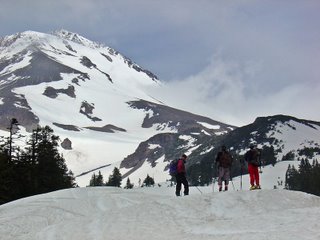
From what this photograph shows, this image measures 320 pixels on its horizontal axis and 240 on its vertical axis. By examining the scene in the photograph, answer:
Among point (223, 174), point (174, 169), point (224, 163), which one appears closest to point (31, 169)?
point (174, 169)

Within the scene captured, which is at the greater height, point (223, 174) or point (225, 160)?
point (225, 160)

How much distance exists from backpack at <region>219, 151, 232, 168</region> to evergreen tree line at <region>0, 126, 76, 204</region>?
29510 millimetres

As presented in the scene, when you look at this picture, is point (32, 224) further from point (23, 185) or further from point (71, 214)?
point (23, 185)

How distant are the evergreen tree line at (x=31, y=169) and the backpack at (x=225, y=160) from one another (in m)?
29.5

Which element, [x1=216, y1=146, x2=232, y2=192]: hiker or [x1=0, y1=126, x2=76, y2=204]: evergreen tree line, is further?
[x1=0, y1=126, x2=76, y2=204]: evergreen tree line

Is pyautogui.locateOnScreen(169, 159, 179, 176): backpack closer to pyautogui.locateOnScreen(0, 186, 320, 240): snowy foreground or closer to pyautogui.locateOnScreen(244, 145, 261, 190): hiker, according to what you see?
pyautogui.locateOnScreen(0, 186, 320, 240): snowy foreground

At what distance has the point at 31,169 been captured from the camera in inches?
2420

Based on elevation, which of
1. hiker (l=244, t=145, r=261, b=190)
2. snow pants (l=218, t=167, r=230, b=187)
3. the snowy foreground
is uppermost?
hiker (l=244, t=145, r=261, b=190)

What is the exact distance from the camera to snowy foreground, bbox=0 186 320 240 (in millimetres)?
18812

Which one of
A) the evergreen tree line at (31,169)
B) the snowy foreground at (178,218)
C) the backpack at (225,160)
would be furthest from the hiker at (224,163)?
the evergreen tree line at (31,169)

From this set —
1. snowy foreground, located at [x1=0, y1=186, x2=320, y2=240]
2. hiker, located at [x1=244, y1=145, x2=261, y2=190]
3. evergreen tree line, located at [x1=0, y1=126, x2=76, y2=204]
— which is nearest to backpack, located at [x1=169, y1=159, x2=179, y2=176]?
snowy foreground, located at [x1=0, y1=186, x2=320, y2=240]

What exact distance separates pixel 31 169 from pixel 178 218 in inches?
1665

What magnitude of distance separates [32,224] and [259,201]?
10.3 m

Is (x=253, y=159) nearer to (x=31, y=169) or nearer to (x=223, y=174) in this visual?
(x=223, y=174)
